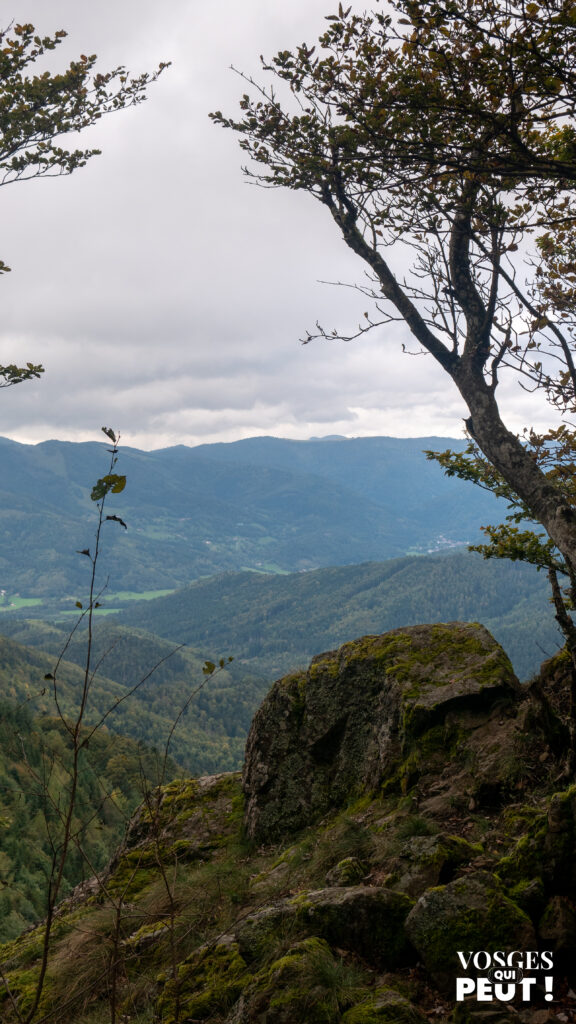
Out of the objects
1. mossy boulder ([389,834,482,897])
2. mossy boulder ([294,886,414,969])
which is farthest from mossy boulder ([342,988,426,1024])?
mossy boulder ([389,834,482,897])

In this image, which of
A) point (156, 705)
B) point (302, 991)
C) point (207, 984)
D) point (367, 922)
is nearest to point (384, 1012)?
point (302, 991)

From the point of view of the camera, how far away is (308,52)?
755 centimetres

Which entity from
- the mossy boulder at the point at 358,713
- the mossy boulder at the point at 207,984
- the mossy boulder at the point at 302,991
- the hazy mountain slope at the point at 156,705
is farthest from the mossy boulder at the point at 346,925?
the hazy mountain slope at the point at 156,705

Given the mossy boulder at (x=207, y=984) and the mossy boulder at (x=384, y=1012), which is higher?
the mossy boulder at (x=384, y=1012)

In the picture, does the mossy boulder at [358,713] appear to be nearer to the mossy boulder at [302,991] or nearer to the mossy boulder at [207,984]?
the mossy boulder at [207,984]

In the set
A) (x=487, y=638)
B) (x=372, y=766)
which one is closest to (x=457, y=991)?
(x=372, y=766)

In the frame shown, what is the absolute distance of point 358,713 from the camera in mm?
9047

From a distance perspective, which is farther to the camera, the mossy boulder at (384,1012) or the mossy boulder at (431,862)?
the mossy boulder at (431,862)

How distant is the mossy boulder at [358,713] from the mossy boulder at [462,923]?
316cm

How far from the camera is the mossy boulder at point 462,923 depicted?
13.6ft

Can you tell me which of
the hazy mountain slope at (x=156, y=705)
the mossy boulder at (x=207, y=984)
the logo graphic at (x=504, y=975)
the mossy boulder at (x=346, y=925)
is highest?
the logo graphic at (x=504, y=975)

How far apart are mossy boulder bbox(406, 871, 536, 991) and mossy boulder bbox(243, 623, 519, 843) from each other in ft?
10.4

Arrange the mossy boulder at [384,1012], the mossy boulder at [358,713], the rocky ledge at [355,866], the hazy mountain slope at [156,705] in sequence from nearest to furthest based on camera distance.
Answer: the mossy boulder at [384,1012], the rocky ledge at [355,866], the mossy boulder at [358,713], the hazy mountain slope at [156,705]

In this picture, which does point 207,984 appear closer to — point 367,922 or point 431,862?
point 367,922
